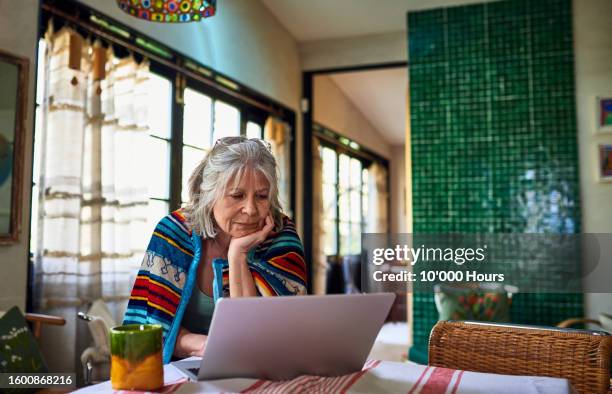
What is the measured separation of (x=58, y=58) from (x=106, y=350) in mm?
1463

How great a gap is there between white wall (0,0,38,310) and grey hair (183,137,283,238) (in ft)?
4.54

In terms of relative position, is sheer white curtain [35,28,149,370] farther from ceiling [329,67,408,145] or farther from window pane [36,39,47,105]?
ceiling [329,67,408,145]

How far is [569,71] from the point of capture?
4449mm

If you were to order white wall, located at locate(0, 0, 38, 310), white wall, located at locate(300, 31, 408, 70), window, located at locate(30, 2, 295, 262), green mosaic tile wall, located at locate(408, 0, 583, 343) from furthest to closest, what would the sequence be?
white wall, located at locate(300, 31, 408, 70), green mosaic tile wall, located at locate(408, 0, 583, 343), window, located at locate(30, 2, 295, 262), white wall, located at locate(0, 0, 38, 310)

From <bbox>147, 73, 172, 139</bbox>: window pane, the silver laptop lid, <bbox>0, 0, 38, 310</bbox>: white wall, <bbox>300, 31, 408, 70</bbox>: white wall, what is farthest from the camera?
<bbox>300, 31, 408, 70</bbox>: white wall

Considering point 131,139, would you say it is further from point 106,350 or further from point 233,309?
point 233,309

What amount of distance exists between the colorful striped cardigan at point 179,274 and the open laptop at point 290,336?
→ 16.6 inches

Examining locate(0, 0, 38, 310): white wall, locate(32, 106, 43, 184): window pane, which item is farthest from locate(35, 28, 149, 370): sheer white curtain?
locate(0, 0, 38, 310): white wall

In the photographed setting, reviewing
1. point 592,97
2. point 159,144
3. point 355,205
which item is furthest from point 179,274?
point 355,205

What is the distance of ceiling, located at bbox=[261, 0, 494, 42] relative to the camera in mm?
4781

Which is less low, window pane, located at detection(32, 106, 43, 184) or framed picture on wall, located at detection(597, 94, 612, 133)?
framed picture on wall, located at detection(597, 94, 612, 133)

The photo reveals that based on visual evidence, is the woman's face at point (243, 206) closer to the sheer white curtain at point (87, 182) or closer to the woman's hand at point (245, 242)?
the woman's hand at point (245, 242)

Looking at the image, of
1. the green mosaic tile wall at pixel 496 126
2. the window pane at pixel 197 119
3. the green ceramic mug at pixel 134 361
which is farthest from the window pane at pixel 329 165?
the green ceramic mug at pixel 134 361

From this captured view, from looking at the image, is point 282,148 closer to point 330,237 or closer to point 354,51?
point 354,51
